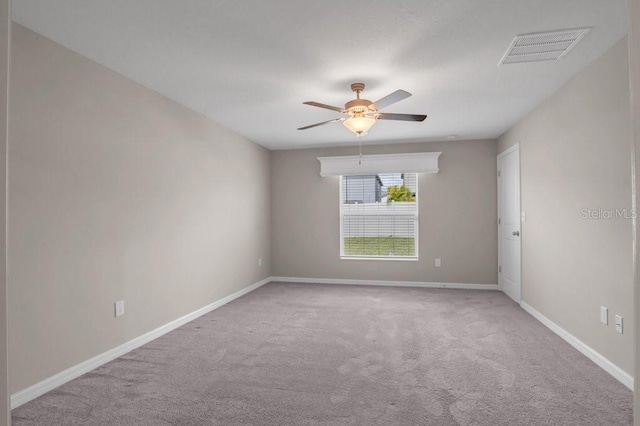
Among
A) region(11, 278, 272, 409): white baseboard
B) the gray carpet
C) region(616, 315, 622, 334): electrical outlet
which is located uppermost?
region(616, 315, 622, 334): electrical outlet

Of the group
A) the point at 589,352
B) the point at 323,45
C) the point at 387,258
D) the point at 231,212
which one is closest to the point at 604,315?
the point at 589,352

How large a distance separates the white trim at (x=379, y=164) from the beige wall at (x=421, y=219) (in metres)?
0.13

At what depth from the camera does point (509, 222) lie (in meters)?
5.23

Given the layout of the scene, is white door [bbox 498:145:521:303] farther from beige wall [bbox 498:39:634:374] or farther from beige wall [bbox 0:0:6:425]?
beige wall [bbox 0:0:6:425]

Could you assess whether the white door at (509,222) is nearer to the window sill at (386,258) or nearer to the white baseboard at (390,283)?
the white baseboard at (390,283)

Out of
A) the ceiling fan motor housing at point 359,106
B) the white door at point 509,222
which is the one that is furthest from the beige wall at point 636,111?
the white door at point 509,222

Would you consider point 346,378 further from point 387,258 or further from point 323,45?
point 387,258

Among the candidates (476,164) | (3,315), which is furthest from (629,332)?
(476,164)

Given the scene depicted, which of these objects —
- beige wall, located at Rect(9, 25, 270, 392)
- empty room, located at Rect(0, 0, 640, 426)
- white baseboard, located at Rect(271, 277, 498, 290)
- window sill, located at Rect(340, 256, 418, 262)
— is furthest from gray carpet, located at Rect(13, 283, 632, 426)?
window sill, located at Rect(340, 256, 418, 262)

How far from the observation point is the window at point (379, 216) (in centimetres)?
621

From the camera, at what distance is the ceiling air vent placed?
246 cm

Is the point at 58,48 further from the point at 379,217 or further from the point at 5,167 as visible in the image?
the point at 379,217

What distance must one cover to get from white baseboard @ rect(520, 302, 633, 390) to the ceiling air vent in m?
2.30

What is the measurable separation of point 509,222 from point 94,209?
503 cm
